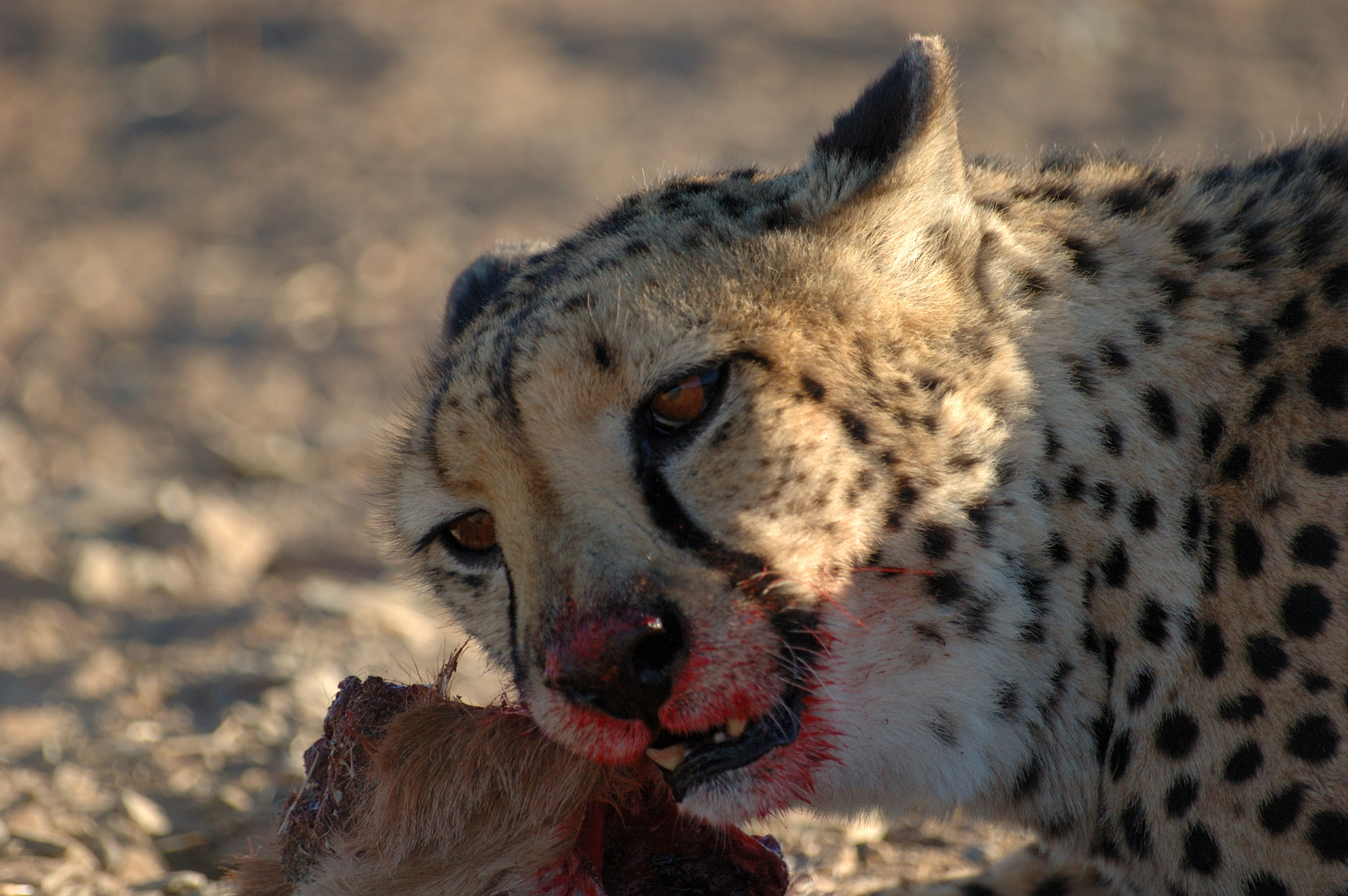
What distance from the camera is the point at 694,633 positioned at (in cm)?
187

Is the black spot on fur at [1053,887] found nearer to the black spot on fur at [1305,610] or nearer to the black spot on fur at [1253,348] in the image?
the black spot on fur at [1305,610]

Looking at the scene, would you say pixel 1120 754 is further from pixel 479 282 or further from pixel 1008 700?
pixel 479 282

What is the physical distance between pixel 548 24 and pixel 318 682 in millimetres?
6714

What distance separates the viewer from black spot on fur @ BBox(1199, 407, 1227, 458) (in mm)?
2070

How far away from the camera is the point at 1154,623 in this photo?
2033mm

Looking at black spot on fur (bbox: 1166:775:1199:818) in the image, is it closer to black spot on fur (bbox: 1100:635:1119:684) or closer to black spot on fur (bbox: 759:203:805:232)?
black spot on fur (bbox: 1100:635:1119:684)

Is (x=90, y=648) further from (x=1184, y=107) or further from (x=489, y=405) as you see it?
(x=1184, y=107)

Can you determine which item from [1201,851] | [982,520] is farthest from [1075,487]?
[1201,851]

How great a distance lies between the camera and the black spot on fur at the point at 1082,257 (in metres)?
2.18

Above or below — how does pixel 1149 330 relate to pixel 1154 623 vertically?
above

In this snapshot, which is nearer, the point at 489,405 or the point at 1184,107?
the point at 489,405

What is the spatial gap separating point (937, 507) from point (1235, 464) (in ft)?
1.55

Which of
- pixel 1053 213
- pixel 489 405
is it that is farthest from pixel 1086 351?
pixel 489 405

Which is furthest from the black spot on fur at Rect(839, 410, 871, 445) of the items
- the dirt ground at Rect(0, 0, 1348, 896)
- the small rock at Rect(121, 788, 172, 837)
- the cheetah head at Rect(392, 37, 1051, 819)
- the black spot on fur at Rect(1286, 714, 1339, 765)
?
the small rock at Rect(121, 788, 172, 837)
